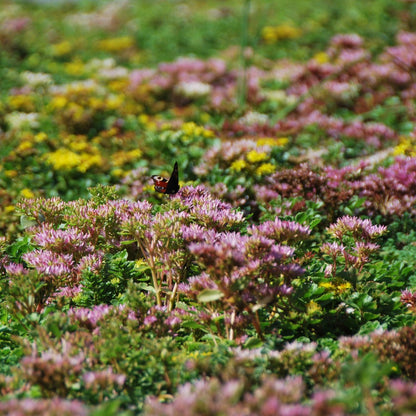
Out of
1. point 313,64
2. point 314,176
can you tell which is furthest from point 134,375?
point 313,64

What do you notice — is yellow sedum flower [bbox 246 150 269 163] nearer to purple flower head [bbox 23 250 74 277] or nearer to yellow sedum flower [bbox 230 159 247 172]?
yellow sedum flower [bbox 230 159 247 172]

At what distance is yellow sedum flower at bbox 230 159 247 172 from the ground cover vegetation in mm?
61

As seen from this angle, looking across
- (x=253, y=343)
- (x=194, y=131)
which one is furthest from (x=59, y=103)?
(x=253, y=343)

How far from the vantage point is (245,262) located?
2713mm

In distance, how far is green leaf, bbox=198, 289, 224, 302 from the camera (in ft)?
8.54

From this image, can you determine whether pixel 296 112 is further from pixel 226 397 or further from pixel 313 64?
pixel 226 397

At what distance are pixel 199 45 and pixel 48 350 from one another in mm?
10631

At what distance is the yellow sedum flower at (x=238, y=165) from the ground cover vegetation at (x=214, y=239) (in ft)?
0.20

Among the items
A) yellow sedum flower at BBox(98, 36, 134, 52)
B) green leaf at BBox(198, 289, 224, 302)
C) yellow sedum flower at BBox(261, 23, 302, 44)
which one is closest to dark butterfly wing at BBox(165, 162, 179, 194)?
green leaf at BBox(198, 289, 224, 302)

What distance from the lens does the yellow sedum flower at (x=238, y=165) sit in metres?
4.94

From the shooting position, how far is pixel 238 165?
195 inches

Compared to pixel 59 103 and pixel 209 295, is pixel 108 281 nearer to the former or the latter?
pixel 209 295

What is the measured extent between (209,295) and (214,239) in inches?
21.2

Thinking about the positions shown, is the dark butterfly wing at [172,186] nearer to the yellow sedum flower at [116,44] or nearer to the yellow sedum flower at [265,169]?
the yellow sedum flower at [265,169]
